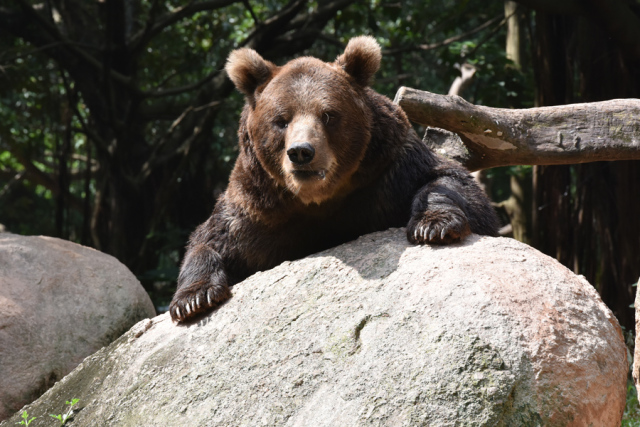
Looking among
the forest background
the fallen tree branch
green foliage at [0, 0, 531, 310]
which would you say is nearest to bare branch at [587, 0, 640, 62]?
the forest background

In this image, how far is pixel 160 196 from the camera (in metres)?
10.4

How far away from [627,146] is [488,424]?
2733 mm

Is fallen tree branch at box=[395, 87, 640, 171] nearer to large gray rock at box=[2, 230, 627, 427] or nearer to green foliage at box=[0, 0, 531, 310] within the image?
large gray rock at box=[2, 230, 627, 427]

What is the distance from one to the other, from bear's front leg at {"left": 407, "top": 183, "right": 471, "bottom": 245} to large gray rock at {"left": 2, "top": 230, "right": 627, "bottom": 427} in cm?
9

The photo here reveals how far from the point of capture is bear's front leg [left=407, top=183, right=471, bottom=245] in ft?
12.3

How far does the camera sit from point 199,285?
14.2 ft

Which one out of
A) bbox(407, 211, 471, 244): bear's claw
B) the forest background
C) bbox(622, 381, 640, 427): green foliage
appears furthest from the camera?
the forest background

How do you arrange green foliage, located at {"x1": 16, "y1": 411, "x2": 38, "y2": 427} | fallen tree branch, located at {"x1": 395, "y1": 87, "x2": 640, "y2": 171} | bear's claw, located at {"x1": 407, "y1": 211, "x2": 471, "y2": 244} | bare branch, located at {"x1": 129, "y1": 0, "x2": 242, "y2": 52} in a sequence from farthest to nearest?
bare branch, located at {"x1": 129, "y1": 0, "x2": 242, "y2": 52} < fallen tree branch, located at {"x1": 395, "y1": 87, "x2": 640, "y2": 171} < green foliage, located at {"x1": 16, "y1": 411, "x2": 38, "y2": 427} < bear's claw, located at {"x1": 407, "y1": 211, "x2": 471, "y2": 244}

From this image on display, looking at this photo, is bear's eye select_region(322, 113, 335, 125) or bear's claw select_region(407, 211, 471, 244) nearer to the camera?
bear's claw select_region(407, 211, 471, 244)

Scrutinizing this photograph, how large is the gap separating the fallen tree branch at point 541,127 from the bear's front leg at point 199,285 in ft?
5.73

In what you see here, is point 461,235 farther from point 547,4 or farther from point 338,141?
point 547,4

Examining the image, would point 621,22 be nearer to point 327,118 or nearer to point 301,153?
point 327,118

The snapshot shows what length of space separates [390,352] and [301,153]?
52.1 inches

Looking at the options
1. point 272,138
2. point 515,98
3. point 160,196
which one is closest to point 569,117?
point 272,138
